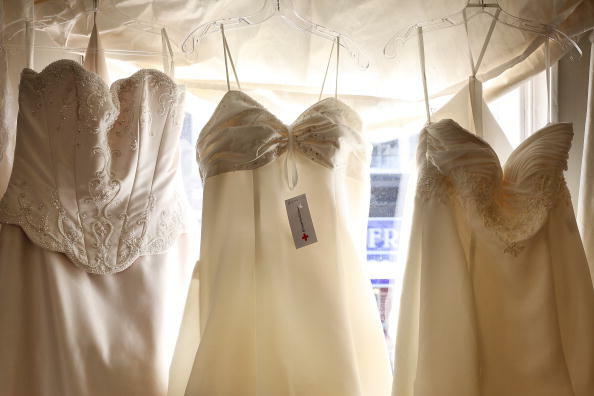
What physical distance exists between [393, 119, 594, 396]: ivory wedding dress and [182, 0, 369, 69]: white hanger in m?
0.31

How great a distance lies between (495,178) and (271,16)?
61 centimetres

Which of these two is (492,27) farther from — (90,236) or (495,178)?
(90,236)

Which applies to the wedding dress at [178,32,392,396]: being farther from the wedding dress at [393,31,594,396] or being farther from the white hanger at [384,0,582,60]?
the white hanger at [384,0,582,60]

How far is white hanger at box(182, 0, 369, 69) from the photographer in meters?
1.15

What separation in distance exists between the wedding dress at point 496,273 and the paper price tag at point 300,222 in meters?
0.21

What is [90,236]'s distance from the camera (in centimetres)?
106

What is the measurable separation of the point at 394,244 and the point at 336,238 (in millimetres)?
502

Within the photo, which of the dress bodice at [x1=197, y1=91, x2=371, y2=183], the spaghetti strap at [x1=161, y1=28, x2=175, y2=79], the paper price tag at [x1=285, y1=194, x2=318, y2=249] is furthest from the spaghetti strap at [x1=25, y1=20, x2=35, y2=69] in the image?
the paper price tag at [x1=285, y1=194, x2=318, y2=249]

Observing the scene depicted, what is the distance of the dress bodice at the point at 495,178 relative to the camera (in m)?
1.04

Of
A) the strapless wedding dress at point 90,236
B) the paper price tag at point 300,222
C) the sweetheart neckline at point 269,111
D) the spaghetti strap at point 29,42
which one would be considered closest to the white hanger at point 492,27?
the sweetheart neckline at point 269,111

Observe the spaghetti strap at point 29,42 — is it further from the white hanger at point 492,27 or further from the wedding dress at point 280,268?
the white hanger at point 492,27

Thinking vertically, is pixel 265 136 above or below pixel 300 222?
above

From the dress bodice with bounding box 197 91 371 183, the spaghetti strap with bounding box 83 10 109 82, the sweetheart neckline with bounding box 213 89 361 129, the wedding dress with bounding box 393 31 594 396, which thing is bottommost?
the wedding dress with bounding box 393 31 594 396

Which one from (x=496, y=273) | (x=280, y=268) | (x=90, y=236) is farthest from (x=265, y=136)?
(x=496, y=273)
